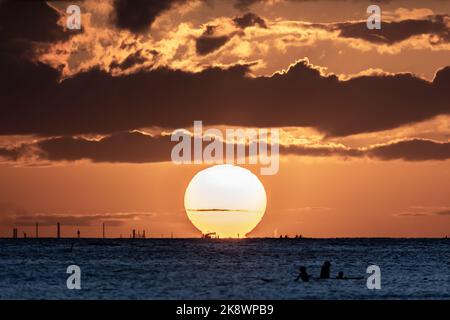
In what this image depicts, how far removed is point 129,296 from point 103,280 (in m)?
19.7

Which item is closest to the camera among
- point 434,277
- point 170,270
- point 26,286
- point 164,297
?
point 164,297
